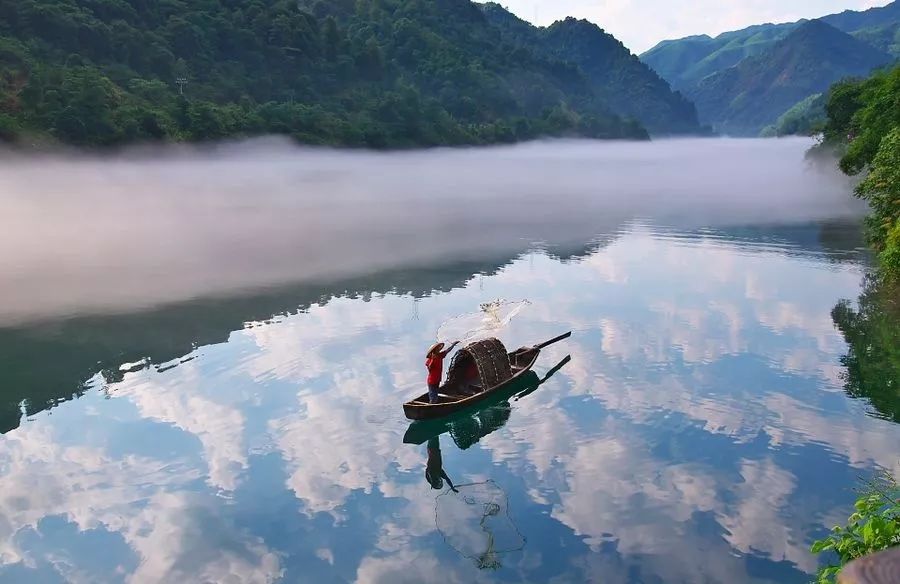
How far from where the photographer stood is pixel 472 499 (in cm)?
1788

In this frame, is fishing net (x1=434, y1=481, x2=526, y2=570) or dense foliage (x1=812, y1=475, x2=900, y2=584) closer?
dense foliage (x1=812, y1=475, x2=900, y2=584)

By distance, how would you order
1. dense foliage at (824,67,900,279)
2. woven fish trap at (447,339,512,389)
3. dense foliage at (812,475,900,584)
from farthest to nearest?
1. dense foliage at (824,67,900,279)
2. woven fish trap at (447,339,512,389)
3. dense foliage at (812,475,900,584)

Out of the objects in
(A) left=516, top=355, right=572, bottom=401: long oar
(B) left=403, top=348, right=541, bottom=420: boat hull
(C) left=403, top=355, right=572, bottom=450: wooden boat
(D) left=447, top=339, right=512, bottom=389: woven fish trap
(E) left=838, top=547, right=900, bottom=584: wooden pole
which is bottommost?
(C) left=403, top=355, right=572, bottom=450: wooden boat

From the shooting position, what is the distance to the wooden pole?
10.6ft

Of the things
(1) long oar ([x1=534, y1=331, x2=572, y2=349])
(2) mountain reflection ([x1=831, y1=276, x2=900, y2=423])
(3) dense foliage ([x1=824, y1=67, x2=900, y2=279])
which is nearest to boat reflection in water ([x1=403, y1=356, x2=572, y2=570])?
(1) long oar ([x1=534, y1=331, x2=572, y2=349])

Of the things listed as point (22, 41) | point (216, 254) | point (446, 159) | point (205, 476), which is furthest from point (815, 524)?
point (446, 159)

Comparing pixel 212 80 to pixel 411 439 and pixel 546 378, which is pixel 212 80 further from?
pixel 411 439

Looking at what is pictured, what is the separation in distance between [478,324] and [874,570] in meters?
29.2

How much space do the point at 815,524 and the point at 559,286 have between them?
2611 cm

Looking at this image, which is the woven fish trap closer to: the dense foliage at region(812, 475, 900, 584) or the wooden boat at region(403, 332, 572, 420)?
the wooden boat at region(403, 332, 572, 420)

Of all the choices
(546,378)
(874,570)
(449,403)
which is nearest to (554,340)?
(546,378)

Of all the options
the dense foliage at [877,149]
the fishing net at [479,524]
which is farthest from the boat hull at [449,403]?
the dense foliage at [877,149]

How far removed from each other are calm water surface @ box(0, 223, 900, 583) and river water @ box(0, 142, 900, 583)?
79 millimetres

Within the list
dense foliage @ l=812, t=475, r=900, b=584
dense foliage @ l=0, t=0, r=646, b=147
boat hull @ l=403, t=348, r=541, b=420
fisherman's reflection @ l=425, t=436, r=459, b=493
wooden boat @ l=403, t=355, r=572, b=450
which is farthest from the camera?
dense foliage @ l=0, t=0, r=646, b=147
